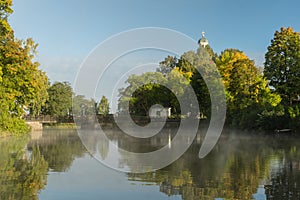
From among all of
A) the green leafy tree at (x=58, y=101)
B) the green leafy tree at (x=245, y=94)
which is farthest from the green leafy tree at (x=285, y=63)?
the green leafy tree at (x=58, y=101)

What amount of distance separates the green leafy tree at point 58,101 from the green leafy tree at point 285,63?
47210 millimetres

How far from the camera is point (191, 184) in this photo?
11.6m

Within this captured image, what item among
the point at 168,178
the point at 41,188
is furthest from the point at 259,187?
the point at 41,188

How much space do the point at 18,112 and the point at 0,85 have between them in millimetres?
4022

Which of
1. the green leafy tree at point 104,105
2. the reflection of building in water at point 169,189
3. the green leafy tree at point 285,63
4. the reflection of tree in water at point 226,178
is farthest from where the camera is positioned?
the green leafy tree at point 104,105

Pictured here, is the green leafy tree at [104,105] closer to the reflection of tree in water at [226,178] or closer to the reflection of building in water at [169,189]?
the reflection of tree in water at [226,178]

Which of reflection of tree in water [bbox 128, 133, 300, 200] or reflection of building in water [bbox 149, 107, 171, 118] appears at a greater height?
reflection of building in water [bbox 149, 107, 171, 118]

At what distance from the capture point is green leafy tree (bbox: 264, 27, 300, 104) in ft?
135

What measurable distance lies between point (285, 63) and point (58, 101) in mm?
50655

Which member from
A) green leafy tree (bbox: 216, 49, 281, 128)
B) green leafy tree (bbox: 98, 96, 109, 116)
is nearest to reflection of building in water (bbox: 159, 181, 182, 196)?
green leafy tree (bbox: 98, 96, 109, 116)

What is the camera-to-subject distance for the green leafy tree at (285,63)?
4100cm

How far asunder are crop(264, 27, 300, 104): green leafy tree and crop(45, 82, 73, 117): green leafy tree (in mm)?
47210

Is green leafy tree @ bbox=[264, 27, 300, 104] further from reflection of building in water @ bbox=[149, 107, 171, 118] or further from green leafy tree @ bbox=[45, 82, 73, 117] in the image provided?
green leafy tree @ bbox=[45, 82, 73, 117]

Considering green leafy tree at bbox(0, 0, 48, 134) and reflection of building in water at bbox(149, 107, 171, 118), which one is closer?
green leafy tree at bbox(0, 0, 48, 134)
